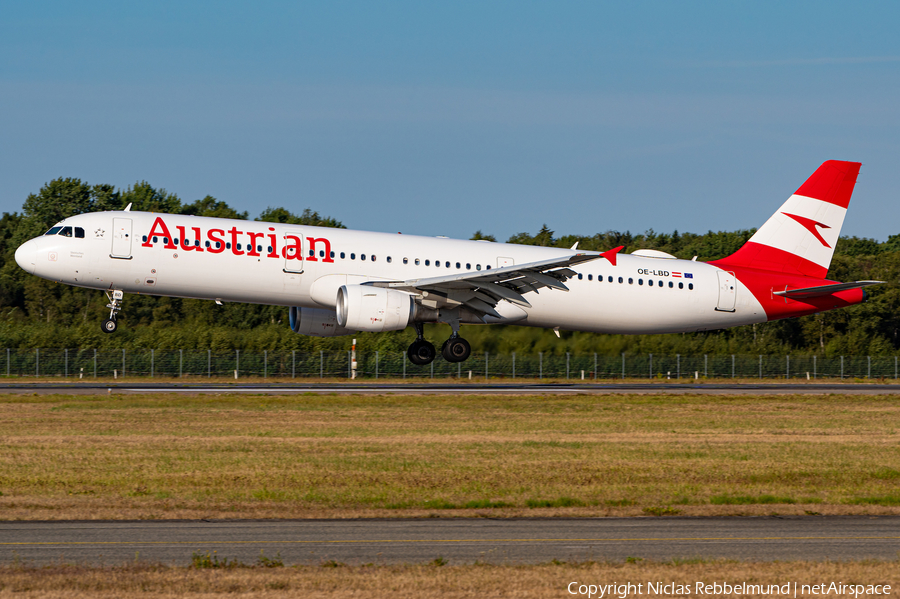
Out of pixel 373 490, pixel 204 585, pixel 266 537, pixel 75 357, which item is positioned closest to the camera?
pixel 204 585

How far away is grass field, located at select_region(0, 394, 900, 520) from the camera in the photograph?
1802cm

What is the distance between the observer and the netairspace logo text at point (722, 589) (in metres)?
11.3

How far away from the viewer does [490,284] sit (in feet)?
117

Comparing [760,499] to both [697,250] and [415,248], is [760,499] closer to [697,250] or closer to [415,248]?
[415,248]

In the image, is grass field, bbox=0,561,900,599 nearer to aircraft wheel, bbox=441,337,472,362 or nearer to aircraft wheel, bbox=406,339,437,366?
aircraft wheel, bbox=406,339,437,366

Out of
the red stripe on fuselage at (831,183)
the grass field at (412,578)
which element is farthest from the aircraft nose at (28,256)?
the red stripe on fuselage at (831,183)

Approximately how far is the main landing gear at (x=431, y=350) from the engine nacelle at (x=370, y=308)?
290 cm

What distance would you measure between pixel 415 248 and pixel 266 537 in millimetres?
22708

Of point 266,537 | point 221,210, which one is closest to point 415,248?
point 266,537

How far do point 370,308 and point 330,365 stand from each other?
2603 cm

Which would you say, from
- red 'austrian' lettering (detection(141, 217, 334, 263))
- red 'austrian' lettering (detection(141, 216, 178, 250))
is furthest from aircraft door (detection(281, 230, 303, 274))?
red 'austrian' lettering (detection(141, 216, 178, 250))

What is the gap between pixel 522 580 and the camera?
11766mm

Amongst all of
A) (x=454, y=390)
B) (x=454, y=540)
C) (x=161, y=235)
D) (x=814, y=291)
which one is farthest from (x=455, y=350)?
(x=454, y=540)

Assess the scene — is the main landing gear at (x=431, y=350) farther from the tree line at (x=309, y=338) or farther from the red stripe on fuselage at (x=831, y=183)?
the red stripe on fuselage at (x=831, y=183)
